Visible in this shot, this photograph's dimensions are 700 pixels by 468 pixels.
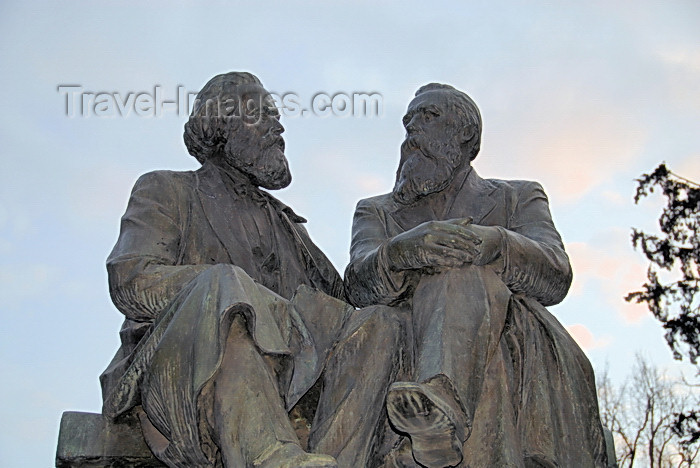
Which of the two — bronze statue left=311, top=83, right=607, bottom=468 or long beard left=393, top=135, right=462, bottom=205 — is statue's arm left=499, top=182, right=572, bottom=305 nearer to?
bronze statue left=311, top=83, right=607, bottom=468

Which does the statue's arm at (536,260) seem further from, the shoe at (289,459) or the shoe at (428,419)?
the shoe at (289,459)

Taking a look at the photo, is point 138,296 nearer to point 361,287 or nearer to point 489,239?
point 361,287

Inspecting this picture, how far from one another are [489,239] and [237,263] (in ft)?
4.42

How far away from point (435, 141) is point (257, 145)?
925 mm

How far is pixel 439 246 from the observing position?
5039mm

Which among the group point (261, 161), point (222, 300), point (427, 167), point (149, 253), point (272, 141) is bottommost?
point (222, 300)

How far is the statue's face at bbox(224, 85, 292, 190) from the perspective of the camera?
6043 millimetres

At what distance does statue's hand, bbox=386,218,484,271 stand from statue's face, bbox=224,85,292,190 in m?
1.12

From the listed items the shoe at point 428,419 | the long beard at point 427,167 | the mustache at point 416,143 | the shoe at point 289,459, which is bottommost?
the shoe at point 289,459

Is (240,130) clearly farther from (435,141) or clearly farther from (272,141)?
(435,141)

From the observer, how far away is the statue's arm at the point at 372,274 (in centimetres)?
532

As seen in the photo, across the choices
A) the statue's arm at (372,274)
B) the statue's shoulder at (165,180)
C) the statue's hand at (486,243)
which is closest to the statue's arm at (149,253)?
the statue's shoulder at (165,180)

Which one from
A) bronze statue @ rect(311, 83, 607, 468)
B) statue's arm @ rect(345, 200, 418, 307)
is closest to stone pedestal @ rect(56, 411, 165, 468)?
bronze statue @ rect(311, 83, 607, 468)

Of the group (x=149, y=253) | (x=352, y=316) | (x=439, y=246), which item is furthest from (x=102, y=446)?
(x=439, y=246)
